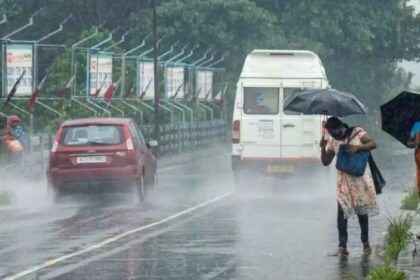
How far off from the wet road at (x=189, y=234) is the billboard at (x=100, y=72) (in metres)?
12.4

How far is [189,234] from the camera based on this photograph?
783 inches

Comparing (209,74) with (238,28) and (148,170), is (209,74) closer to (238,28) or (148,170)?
(238,28)

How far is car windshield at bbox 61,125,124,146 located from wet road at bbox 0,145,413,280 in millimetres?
1148

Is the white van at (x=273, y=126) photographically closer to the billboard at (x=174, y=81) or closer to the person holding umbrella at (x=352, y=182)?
the person holding umbrella at (x=352, y=182)

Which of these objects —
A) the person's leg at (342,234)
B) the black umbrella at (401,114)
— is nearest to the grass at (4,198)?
the black umbrella at (401,114)

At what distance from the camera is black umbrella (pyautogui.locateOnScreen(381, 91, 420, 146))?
1736 centimetres

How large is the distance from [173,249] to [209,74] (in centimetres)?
4422

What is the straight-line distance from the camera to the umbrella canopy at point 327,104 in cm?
1808

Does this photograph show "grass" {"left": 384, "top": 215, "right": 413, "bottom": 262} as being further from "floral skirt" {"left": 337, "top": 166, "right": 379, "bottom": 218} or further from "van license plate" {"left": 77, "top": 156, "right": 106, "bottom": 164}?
"van license plate" {"left": 77, "top": 156, "right": 106, "bottom": 164}

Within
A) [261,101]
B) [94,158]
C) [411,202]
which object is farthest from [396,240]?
[261,101]

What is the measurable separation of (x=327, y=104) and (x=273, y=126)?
12.8 m

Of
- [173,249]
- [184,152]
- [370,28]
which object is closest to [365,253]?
[173,249]

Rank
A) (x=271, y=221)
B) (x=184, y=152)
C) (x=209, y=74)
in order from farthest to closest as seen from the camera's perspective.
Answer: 1. (x=209, y=74)
2. (x=184, y=152)
3. (x=271, y=221)

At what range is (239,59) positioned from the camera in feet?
231
